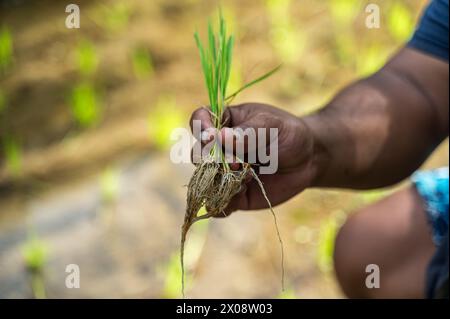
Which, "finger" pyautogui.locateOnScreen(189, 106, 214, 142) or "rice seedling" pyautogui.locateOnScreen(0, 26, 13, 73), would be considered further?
"rice seedling" pyautogui.locateOnScreen(0, 26, 13, 73)

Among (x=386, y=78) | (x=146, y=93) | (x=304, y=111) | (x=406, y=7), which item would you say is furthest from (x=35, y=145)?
(x=406, y=7)

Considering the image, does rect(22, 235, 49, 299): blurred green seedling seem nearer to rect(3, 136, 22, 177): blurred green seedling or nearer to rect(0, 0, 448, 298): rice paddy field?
rect(0, 0, 448, 298): rice paddy field

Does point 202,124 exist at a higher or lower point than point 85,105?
lower

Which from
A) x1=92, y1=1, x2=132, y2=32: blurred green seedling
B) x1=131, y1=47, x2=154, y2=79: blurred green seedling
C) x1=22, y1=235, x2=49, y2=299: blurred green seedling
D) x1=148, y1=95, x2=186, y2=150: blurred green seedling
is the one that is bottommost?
x1=22, y1=235, x2=49, y2=299: blurred green seedling

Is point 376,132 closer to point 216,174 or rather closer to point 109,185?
point 216,174

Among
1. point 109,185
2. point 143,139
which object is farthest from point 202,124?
point 143,139

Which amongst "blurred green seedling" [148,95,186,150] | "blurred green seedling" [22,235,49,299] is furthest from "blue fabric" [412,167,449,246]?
"blurred green seedling" [22,235,49,299]

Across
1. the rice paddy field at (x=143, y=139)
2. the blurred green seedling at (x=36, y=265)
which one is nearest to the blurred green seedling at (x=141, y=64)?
the rice paddy field at (x=143, y=139)
